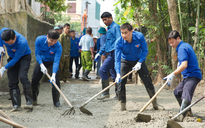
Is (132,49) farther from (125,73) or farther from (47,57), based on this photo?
(47,57)

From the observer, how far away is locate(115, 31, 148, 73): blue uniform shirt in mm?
4797

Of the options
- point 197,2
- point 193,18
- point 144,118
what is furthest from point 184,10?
point 144,118

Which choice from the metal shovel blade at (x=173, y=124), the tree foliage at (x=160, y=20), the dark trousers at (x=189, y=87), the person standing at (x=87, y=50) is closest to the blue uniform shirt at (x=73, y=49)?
the person standing at (x=87, y=50)

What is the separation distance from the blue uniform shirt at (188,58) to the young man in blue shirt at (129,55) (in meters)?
0.87

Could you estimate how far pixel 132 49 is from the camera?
15.9 feet

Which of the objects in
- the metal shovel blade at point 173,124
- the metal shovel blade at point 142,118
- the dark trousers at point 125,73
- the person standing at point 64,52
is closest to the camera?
the metal shovel blade at point 173,124

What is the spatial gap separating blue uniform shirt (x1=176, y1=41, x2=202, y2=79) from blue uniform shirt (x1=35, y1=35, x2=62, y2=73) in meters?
2.45

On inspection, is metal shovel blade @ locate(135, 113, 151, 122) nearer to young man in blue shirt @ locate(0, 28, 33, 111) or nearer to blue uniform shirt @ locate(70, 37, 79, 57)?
young man in blue shirt @ locate(0, 28, 33, 111)

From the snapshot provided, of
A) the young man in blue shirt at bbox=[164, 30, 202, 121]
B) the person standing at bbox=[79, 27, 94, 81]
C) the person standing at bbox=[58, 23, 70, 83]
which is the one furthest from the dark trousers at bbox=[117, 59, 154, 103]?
the person standing at bbox=[79, 27, 94, 81]

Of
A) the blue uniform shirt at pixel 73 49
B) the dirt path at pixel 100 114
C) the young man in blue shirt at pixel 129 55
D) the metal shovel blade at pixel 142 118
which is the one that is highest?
the young man in blue shirt at pixel 129 55

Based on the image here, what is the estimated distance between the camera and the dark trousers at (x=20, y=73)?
4832 mm

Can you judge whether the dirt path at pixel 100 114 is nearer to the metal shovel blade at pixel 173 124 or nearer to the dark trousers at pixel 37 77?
the metal shovel blade at pixel 173 124

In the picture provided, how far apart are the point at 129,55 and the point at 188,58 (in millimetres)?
1222

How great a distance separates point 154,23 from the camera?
25.1 feet
